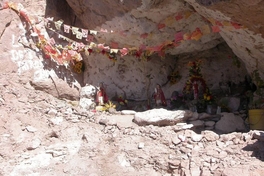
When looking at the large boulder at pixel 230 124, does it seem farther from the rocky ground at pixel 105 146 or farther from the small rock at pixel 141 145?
the small rock at pixel 141 145

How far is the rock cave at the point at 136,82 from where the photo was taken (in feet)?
16.1

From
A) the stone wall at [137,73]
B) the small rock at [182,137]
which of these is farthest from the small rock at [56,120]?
Result: the small rock at [182,137]

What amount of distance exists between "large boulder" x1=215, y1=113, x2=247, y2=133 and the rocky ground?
619 mm

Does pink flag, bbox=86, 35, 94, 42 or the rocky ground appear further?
pink flag, bbox=86, 35, 94, 42

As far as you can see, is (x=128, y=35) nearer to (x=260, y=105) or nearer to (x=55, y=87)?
(x=55, y=87)

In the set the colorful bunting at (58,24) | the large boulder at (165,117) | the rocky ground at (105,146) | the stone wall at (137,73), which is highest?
the colorful bunting at (58,24)

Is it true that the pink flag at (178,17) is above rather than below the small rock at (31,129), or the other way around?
above

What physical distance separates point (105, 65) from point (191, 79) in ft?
7.10

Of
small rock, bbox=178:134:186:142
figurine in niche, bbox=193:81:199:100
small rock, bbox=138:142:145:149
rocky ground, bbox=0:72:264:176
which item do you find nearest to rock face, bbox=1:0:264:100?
figurine in niche, bbox=193:81:199:100

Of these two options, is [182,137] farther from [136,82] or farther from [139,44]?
[136,82]

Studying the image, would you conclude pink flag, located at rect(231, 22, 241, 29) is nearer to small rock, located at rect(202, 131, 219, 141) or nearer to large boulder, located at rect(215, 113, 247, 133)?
large boulder, located at rect(215, 113, 247, 133)

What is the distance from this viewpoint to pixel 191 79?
23.7 ft

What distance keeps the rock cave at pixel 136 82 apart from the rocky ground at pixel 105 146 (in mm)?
18

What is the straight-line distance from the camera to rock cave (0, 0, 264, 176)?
4.91 m
